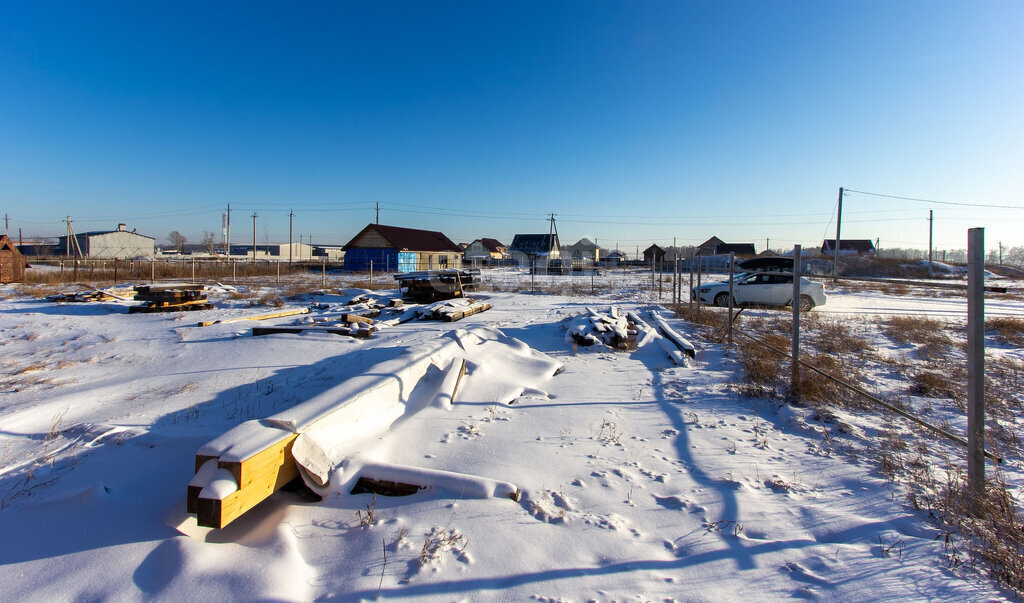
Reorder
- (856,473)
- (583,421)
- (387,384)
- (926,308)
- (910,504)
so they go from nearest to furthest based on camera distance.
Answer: (910,504), (856,473), (387,384), (583,421), (926,308)

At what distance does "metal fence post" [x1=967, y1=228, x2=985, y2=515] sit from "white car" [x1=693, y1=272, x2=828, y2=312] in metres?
12.7

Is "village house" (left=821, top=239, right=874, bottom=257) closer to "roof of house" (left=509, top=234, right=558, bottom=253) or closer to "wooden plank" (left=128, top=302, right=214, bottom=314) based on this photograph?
"roof of house" (left=509, top=234, right=558, bottom=253)

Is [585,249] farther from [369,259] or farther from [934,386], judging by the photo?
[934,386]

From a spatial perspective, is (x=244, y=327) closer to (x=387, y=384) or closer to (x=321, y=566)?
(x=387, y=384)

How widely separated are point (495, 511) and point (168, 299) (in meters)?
14.7

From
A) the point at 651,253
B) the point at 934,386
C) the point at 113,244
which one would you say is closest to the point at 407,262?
the point at 934,386

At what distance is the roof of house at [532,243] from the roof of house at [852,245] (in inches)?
1758

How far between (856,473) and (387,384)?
4.01 meters

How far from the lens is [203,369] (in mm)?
7016

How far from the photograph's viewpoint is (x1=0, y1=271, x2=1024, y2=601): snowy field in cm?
240

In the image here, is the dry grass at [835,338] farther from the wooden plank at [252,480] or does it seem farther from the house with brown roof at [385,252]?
the house with brown roof at [385,252]

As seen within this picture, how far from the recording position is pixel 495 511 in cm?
305

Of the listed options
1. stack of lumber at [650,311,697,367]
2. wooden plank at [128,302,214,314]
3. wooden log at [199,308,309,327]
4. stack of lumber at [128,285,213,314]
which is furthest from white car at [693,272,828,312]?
stack of lumber at [128,285,213,314]

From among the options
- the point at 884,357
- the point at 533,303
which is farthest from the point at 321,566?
the point at 533,303
